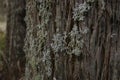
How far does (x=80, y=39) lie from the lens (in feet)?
6.56

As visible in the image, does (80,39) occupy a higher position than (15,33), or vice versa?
(80,39)

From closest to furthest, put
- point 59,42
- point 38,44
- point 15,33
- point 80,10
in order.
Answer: point 80,10 → point 59,42 → point 38,44 → point 15,33

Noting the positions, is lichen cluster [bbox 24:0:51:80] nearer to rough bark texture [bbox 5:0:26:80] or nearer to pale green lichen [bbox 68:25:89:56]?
pale green lichen [bbox 68:25:89:56]

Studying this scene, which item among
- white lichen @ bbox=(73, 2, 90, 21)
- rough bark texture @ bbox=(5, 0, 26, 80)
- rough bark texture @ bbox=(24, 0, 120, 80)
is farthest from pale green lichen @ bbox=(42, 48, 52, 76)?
rough bark texture @ bbox=(5, 0, 26, 80)

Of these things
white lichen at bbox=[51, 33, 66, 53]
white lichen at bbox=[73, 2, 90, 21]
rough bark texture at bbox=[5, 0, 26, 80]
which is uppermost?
white lichen at bbox=[73, 2, 90, 21]

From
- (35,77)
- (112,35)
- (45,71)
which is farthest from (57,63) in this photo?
(112,35)

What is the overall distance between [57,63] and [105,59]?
349mm

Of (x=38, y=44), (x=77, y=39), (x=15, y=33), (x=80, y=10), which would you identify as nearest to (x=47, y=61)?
(x=38, y=44)

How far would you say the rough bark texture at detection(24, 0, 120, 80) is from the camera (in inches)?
76.0

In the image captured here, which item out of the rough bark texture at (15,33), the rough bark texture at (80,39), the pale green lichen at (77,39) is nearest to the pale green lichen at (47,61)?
the rough bark texture at (80,39)

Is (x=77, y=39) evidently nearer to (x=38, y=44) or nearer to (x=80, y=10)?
(x=80, y=10)

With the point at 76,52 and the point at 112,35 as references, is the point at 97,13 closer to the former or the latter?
the point at 112,35

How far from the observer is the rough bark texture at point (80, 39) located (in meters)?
1.93

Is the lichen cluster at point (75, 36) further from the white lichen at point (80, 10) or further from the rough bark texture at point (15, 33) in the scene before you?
the rough bark texture at point (15, 33)
